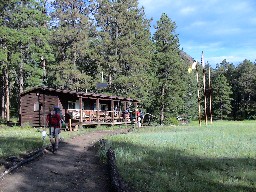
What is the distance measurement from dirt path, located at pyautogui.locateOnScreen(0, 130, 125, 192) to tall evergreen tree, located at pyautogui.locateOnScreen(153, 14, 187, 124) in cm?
3793

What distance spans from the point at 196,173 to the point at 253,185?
2090 millimetres

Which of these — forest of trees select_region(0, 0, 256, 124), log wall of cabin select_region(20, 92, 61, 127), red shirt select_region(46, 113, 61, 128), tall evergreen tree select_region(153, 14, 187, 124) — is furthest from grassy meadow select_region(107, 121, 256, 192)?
tall evergreen tree select_region(153, 14, 187, 124)

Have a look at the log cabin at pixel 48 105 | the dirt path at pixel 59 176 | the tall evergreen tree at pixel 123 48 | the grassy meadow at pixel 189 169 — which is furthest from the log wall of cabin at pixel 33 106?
the dirt path at pixel 59 176

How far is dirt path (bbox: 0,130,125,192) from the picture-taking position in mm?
10336

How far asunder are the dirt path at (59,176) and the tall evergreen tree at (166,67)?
124 ft

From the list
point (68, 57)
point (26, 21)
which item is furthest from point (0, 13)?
point (68, 57)

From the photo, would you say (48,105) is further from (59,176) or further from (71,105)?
(59,176)

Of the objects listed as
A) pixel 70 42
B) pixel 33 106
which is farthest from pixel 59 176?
pixel 70 42

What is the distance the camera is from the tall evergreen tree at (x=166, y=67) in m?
52.4

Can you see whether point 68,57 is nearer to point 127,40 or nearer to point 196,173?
point 127,40

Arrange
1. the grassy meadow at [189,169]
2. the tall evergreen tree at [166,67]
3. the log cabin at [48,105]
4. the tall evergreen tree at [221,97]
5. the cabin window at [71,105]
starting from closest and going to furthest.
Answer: the grassy meadow at [189,169]
the log cabin at [48,105]
the cabin window at [71,105]
the tall evergreen tree at [166,67]
the tall evergreen tree at [221,97]

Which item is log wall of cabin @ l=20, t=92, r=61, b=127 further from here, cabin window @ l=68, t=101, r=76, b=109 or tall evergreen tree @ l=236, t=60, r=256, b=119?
tall evergreen tree @ l=236, t=60, r=256, b=119

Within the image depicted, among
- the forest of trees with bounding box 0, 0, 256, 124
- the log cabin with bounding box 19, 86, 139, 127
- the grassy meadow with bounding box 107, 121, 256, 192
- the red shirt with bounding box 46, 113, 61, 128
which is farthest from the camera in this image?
the forest of trees with bounding box 0, 0, 256, 124

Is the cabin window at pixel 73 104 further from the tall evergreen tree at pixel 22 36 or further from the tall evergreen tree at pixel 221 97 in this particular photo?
the tall evergreen tree at pixel 221 97
